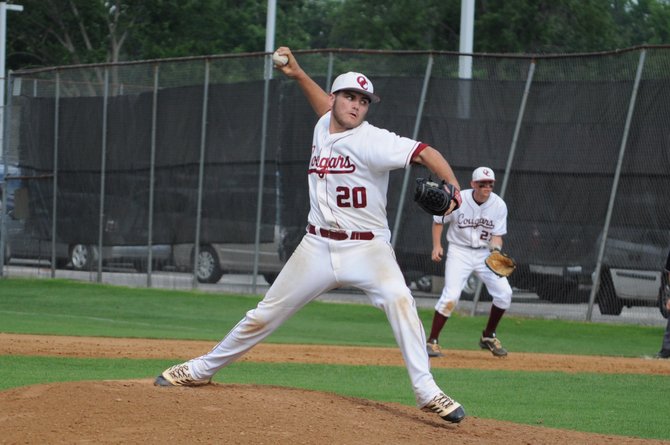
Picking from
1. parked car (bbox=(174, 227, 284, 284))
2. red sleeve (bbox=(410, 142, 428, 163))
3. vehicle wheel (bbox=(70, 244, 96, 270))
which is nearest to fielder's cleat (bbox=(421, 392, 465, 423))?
red sleeve (bbox=(410, 142, 428, 163))

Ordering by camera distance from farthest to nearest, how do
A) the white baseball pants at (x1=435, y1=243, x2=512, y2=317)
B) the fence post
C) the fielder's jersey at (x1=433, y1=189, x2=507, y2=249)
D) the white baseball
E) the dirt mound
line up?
the fence post < the fielder's jersey at (x1=433, y1=189, x2=507, y2=249) < the white baseball pants at (x1=435, y1=243, x2=512, y2=317) < the white baseball < the dirt mound

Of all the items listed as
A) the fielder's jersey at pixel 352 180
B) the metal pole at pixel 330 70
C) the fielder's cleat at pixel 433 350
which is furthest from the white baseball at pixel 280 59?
the metal pole at pixel 330 70

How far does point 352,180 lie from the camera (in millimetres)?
7246

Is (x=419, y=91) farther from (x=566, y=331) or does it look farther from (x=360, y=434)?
(x=360, y=434)

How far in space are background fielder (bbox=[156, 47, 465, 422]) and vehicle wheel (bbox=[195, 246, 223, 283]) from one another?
1345 centimetres

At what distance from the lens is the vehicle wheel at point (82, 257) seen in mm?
22922

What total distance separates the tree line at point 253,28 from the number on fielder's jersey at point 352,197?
37697 millimetres

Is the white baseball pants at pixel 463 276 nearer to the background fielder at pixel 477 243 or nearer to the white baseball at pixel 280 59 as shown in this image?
the background fielder at pixel 477 243

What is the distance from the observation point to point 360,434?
6.55m

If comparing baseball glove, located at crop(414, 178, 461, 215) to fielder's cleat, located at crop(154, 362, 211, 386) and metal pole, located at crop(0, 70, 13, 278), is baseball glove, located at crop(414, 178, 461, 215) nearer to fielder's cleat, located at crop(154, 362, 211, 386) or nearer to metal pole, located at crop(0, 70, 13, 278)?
fielder's cleat, located at crop(154, 362, 211, 386)

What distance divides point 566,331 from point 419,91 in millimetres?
4654

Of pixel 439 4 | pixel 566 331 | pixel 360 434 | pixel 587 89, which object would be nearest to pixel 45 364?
pixel 360 434

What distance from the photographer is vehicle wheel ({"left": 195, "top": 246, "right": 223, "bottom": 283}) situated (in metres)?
20.9

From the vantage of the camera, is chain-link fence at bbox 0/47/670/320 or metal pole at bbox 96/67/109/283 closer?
chain-link fence at bbox 0/47/670/320
